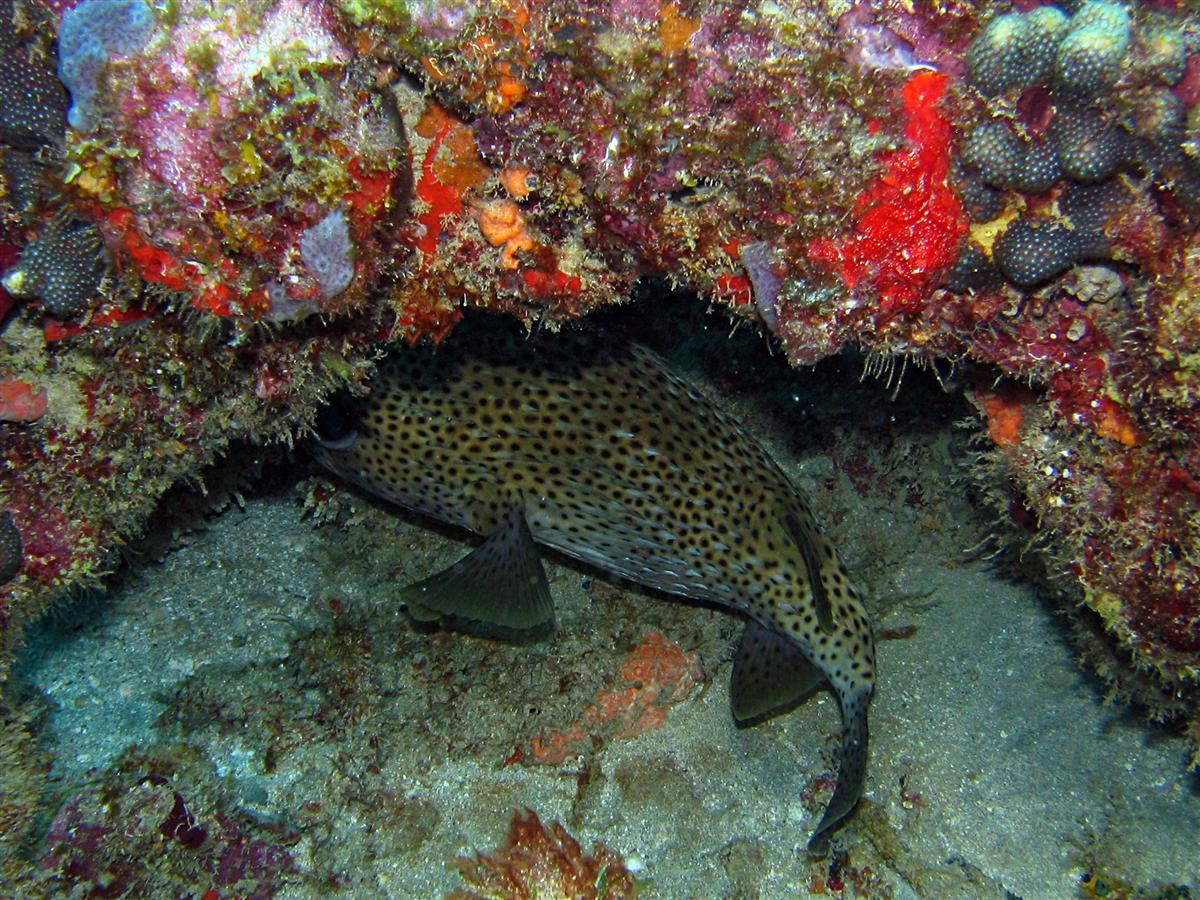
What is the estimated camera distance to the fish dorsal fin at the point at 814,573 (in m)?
3.90

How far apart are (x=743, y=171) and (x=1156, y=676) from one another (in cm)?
266

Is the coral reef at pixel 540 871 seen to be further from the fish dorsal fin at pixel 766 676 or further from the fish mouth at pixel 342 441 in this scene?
the fish mouth at pixel 342 441

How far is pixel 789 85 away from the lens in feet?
7.30

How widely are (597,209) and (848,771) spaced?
290cm

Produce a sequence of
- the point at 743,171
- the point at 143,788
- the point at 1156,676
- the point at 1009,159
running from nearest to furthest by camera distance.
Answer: the point at 1009,159
the point at 743,171
the point at 1156,676
the point at 143,788

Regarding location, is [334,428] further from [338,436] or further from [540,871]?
[540,871]

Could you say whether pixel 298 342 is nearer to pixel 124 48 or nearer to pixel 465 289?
pixel 465 289

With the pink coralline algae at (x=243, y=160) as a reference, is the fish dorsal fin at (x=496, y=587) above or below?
below

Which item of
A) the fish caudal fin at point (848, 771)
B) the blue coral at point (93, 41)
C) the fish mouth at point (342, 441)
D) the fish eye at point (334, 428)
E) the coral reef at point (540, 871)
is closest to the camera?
the blue coral at point (93, 41)

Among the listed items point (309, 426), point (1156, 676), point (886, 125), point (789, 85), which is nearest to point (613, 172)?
point (789, 85)

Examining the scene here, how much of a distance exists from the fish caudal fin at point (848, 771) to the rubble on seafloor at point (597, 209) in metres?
1.44

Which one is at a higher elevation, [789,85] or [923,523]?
[789,85]

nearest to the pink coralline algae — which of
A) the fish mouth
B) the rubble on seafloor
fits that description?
the rubble on seafloor

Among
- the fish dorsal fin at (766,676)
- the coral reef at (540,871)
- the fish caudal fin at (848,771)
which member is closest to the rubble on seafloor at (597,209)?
the fish caudal fin at (848,771)
